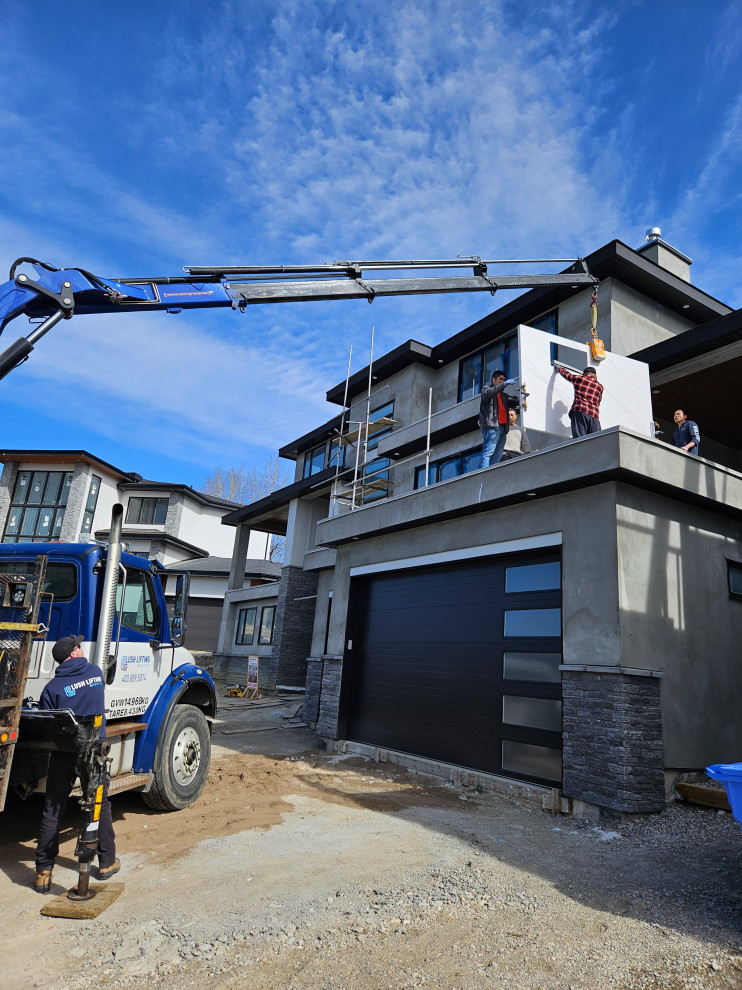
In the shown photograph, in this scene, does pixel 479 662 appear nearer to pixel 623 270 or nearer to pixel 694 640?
pixel 694 640

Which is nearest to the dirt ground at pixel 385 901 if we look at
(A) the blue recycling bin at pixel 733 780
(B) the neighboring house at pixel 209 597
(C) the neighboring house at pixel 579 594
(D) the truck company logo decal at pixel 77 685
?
(A) the blue recycling bin at pixel 733 780

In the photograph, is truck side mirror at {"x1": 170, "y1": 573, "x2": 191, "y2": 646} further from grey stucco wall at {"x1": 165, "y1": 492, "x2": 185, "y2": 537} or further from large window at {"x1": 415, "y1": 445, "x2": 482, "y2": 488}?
grey stucco wall at {"x1": 165, "y1": 492, "x2": 185, "y2": 537}

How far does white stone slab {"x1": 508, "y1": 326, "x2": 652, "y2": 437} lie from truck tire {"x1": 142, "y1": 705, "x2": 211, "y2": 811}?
6645mm

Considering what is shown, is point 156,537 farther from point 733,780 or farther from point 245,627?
point 733,780

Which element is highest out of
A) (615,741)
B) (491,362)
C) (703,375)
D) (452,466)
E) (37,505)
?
(491,362)

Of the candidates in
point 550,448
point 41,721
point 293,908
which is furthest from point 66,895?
point 550,448

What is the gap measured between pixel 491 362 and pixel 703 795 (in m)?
13.3

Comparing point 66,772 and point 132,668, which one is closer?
point 66,772

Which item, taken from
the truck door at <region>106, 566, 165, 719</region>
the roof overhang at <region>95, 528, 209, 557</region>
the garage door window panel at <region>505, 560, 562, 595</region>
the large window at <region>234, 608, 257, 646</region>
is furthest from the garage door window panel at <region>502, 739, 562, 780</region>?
the roof overhang at <region>95, 528, 209, 557</region>

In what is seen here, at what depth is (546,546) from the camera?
9.38 m

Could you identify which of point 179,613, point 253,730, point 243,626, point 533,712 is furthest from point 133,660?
point 243,626

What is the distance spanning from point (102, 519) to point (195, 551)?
693cm

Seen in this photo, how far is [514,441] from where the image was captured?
36.4 ft

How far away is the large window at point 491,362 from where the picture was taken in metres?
16.9
